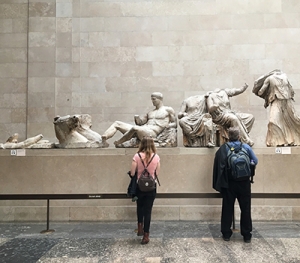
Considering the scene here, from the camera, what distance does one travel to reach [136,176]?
14.6 feet

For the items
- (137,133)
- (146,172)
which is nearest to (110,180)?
(137,133)

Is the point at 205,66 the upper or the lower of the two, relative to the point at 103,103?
upper

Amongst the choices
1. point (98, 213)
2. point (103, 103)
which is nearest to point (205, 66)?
point (103, 103)

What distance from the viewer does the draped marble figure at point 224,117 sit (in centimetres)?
641

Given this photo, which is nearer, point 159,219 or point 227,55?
point 159,219

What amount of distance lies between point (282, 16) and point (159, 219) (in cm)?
812

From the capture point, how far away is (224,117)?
255 inches

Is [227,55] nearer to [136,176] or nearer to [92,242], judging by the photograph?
[136,176]

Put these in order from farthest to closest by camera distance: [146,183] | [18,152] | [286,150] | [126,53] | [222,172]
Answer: [126,53] < [18,152] < [286,150] < [222,172] < [146,183]

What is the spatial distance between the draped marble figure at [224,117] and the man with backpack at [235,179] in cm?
187

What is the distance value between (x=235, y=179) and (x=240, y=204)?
447 millimetres

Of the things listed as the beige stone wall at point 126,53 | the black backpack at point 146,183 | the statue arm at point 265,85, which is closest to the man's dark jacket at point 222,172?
the black backpack at point 146,183

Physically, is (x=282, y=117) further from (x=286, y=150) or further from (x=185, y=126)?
(x=185, y=126)

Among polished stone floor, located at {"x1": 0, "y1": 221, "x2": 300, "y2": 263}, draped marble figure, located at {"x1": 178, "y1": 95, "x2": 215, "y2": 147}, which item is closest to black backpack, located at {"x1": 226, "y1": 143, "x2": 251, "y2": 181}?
polished stone floor, located at {"x1": 0, "y1": 221, "x2": 300, "y2": 263}
